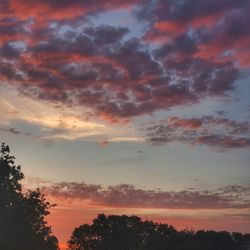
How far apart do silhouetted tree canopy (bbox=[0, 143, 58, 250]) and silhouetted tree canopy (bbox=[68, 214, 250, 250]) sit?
84585 mm

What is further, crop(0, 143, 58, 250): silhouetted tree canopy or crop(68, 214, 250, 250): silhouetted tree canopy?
crop(68, 214, 250, 250): silhouetted tree canopy

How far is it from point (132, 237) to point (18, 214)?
3787 inches

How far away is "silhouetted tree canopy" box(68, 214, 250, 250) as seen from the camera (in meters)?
142

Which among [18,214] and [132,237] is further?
[132,237]

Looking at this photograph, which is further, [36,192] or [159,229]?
[159,229]

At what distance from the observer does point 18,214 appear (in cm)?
5034

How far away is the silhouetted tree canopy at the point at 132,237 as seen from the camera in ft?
465

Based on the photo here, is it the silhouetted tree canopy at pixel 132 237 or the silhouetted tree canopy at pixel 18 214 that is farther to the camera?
the silhouetted tree canopy at pixel 132 237

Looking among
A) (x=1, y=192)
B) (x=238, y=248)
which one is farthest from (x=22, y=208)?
(x=238, y=248)

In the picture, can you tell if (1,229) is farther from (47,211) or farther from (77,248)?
(77,248)

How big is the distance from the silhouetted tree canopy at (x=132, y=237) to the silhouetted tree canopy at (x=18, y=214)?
84585 mm

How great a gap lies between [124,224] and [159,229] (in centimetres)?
1465

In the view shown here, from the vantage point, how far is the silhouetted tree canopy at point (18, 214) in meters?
48.3

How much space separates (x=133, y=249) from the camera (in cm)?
14162
